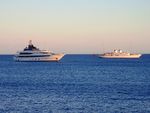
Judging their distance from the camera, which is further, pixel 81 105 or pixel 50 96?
pixel 50 96

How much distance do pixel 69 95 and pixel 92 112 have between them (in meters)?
15.2

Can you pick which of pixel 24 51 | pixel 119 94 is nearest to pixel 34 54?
pixel 24 51

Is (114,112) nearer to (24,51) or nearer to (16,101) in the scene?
(16,101)

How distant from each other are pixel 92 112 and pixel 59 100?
372 inches

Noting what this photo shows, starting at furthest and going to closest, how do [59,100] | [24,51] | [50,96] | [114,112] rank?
[24,51]
[50,96]
[59,100]
[114,112]

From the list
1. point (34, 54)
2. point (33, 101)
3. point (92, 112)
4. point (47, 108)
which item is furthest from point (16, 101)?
point (34, 54)

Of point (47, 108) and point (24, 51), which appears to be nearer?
point (47, 108)

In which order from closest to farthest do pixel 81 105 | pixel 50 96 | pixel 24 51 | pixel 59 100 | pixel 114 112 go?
pixel 114 112
pixel 81 105
pixel 59 100
pixel 50 96
pixel 24 51

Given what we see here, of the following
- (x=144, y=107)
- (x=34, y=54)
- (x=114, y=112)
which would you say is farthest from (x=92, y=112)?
(x=34, y=54)

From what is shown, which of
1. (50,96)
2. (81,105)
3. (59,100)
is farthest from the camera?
(50,96)

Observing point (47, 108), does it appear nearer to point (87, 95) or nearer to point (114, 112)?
point (114, 112)

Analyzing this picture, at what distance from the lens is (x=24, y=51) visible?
199 meters

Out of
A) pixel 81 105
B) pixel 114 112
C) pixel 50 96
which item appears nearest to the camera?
pixel 114 112

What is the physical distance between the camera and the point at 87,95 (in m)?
63.2
